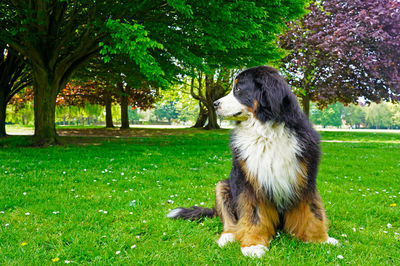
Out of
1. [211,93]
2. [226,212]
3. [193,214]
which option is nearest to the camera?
[226,212]

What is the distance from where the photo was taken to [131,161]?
27.1 ft

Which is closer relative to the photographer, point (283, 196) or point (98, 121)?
point (283, 196)

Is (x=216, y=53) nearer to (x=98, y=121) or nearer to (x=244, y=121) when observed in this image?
(x=244, y=121)

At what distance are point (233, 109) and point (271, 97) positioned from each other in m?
0.44

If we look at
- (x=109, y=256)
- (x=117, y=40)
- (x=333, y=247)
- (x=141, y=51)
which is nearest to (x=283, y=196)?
(x=333, y=247)

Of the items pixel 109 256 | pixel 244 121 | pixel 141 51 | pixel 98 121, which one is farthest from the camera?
pixel 98 121

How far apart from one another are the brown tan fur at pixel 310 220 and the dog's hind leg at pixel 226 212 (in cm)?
65

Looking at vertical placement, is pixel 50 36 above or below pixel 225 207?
above

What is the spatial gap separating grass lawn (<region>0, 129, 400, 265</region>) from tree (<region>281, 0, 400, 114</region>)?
15.8 metres

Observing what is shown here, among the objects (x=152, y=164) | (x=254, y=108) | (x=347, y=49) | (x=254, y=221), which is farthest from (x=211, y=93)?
(x=254, y=221)

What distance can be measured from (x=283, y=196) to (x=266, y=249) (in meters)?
0.58

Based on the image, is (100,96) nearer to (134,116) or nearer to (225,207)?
(225,207)

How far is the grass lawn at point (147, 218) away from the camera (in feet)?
9.05

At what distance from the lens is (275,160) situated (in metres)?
2.81
